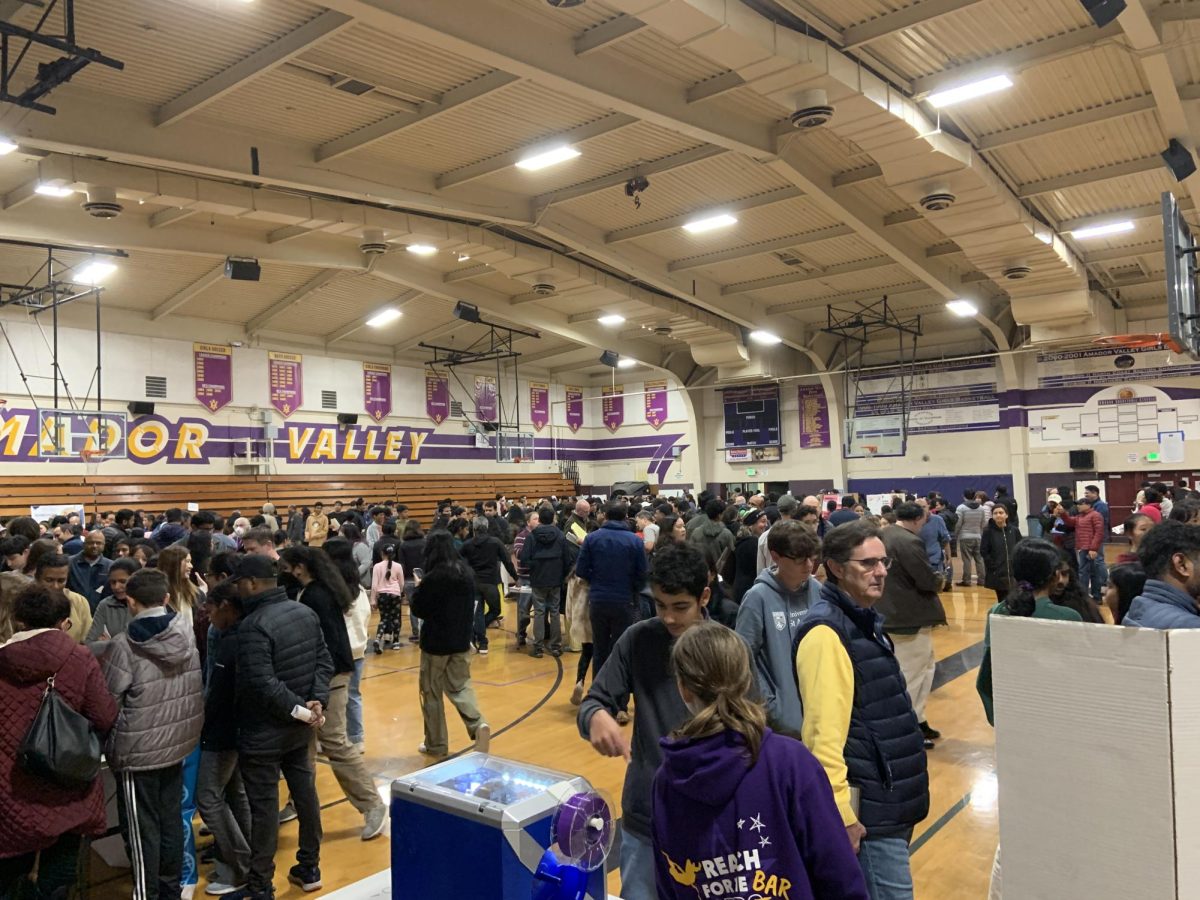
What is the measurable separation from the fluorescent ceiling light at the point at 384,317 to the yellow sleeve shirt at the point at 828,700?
50.2 ft

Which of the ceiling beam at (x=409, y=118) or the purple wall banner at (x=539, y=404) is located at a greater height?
the ceiling beam at (x=409, y=118)

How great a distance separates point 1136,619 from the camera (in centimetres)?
249

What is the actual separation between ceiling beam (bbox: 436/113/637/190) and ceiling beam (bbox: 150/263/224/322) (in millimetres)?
5869

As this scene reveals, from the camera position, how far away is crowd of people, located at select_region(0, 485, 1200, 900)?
4.79 feet

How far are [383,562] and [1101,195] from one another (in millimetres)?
9595

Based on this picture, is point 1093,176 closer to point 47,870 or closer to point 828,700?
point 828,700

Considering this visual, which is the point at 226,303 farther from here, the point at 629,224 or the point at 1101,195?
the point at 1101,195

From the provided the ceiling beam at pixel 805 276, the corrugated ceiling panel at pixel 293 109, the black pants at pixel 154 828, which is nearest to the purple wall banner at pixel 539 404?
the ceiling beam at pixel 805 276

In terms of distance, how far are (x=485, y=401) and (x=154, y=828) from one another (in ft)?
58.6

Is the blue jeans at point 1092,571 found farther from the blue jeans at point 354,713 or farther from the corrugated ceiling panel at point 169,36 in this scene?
the corrugated ceiling panel at point 169,36

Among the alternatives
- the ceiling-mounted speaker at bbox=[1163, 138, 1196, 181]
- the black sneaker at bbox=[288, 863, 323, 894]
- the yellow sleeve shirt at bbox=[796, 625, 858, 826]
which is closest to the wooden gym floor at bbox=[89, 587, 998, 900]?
the black sneaker at bbox=[288, 863, 323, 894]

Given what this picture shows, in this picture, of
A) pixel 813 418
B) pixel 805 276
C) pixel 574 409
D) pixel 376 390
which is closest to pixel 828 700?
pixel 805 276

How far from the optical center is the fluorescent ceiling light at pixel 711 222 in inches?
434

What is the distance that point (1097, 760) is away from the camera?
1.70 m
